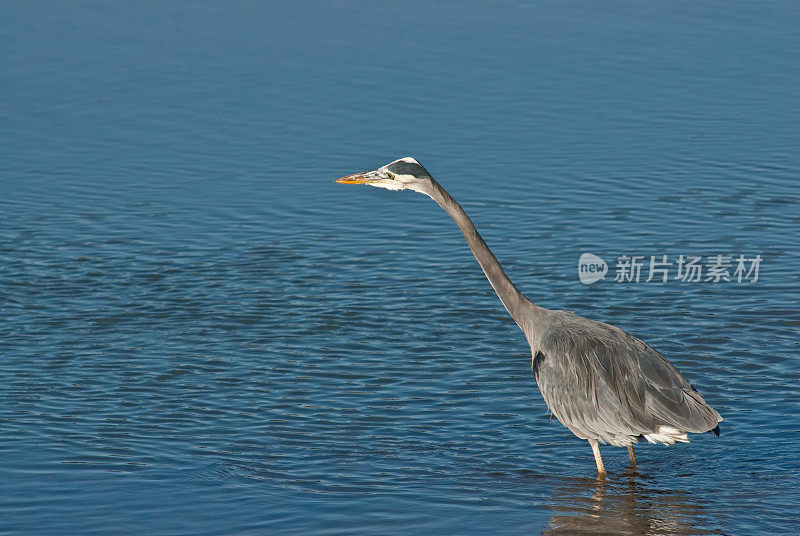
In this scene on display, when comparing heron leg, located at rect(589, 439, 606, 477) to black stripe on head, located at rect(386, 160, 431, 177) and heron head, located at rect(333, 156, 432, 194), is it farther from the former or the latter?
black stripe on head, located at rect(386, 160, 431, 177)

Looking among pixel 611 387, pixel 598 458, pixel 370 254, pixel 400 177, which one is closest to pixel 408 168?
pixel 400 177

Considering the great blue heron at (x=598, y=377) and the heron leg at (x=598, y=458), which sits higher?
the great blue heron at (x=598, y=377)

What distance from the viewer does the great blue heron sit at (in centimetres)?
902

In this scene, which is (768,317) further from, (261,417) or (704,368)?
(261,417)

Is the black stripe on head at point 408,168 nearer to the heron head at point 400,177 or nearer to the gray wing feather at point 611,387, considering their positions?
the heron head at point 400,177

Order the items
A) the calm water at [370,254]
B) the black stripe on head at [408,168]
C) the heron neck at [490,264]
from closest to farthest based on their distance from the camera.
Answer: the black stripe on head at [408,168]
the calm water at [370,254]
the heron neck at [490,264]

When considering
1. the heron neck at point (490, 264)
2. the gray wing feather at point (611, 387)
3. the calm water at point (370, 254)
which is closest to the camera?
the gray wing feather at point (611, 387)

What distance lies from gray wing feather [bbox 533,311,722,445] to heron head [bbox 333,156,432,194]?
1581 mm

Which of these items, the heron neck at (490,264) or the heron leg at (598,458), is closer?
the heron leg at (598,458)

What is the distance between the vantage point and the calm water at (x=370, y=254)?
9.39 metres

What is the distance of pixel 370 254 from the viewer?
14.5 m

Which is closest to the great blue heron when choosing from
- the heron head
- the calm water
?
the heron head

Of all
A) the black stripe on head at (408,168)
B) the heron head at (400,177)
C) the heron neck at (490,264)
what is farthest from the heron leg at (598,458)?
the black stripe on head at (408,168)

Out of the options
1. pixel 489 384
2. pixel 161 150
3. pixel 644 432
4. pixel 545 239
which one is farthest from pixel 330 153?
pixel 644 432
